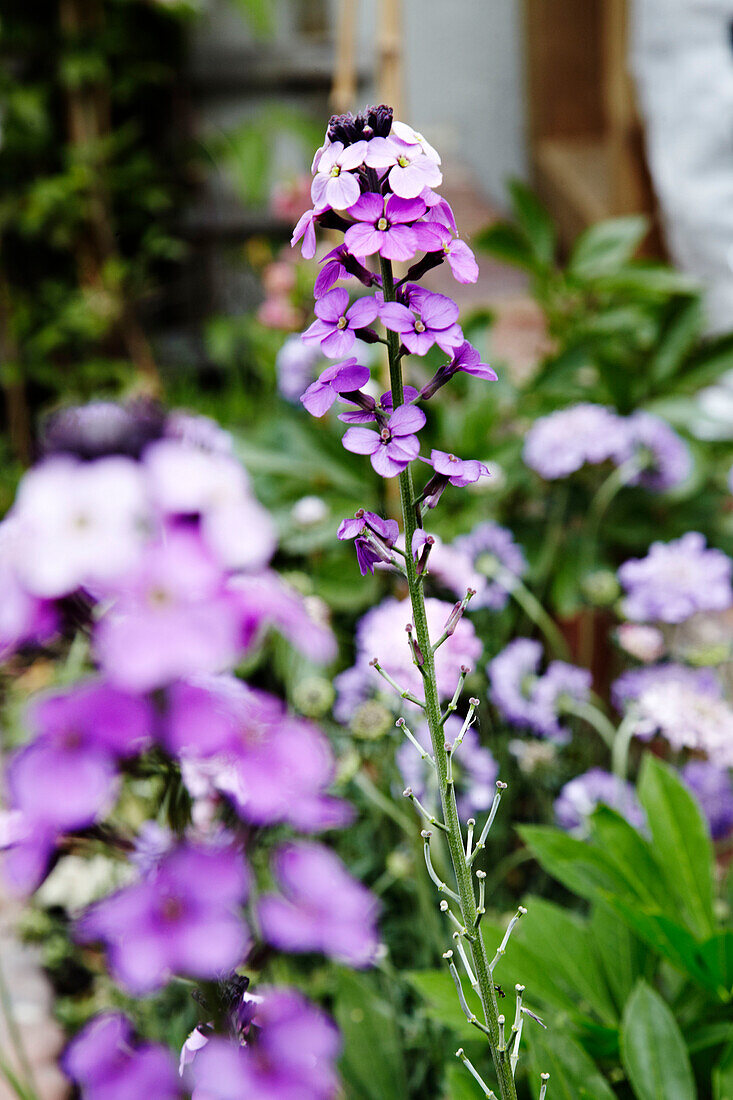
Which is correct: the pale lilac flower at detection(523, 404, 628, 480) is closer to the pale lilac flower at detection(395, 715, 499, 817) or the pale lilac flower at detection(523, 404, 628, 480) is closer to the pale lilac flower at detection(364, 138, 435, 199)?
the pale lilac flower at detection(395, 715, 499, 817)

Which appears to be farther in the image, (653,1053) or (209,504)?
(653,1053)

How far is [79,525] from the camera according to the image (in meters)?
0.31

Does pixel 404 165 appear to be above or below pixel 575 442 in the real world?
above

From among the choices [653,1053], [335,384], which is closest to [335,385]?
[335,384]

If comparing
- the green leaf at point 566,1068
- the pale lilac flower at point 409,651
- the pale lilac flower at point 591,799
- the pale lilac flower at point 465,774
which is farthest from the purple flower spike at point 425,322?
the pale lilac flower at point 591,799

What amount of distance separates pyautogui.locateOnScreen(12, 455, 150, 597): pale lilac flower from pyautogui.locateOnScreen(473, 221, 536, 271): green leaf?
4.58 ft

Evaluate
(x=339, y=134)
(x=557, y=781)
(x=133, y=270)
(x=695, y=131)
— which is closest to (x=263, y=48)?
(x=133, y=270)

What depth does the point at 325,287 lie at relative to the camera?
0.47 m

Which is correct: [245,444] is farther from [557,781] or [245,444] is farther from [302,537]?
[557,781]

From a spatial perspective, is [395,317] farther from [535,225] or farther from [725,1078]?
[535,225]

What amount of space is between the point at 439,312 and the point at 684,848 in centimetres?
58

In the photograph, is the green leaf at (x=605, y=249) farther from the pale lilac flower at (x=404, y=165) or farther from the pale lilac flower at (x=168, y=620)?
the pale lilac flower at (x=168, y=620)

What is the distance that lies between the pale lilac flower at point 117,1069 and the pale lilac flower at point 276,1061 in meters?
0.01

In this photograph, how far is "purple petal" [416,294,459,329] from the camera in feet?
1.44
